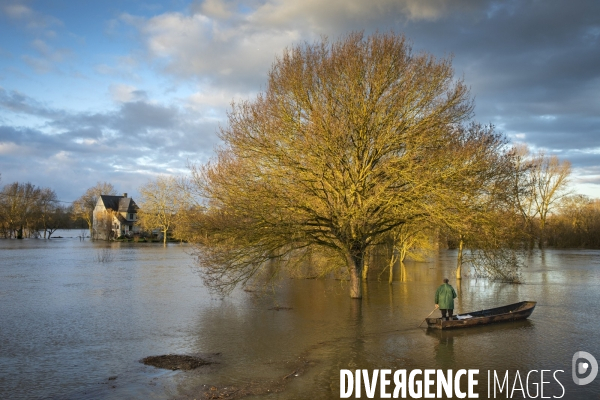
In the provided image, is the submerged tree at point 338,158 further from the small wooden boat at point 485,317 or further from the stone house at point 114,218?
the stone house at point 114,218

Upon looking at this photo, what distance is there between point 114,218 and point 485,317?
99.9 m

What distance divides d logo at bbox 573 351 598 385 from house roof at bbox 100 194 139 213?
11115cm

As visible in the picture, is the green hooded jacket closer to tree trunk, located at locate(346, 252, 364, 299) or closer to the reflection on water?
the reflection on water

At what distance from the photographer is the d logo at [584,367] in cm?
1235

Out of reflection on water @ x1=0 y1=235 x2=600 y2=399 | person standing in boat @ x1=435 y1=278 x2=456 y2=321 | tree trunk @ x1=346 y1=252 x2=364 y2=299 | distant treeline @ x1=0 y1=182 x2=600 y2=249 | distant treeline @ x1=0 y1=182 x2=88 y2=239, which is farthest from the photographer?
distant treeline @ x1=0 y1=182 x2=88 y2=239

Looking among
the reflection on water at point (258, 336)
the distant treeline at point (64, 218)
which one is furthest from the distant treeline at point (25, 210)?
the reflection on water at point (258, 336)

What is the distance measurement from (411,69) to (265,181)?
8138 millimetres

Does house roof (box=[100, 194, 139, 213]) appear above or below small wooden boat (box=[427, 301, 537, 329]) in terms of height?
above

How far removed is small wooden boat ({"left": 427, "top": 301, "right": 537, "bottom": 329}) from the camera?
696 inches

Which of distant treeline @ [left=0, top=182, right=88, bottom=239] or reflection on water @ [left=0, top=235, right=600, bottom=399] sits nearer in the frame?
reflection on water @ [left=0, top=235, right=600, bottom=399]

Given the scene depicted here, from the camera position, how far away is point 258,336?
17.1m

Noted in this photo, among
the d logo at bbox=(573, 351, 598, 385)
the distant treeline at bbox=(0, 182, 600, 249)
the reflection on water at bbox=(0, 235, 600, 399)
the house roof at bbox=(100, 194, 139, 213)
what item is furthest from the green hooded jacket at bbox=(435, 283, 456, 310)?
the house roof at bbox=(100, 194, 139, 213)

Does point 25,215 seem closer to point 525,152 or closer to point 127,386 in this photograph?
point 525,152

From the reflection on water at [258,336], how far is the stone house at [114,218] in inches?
3093
